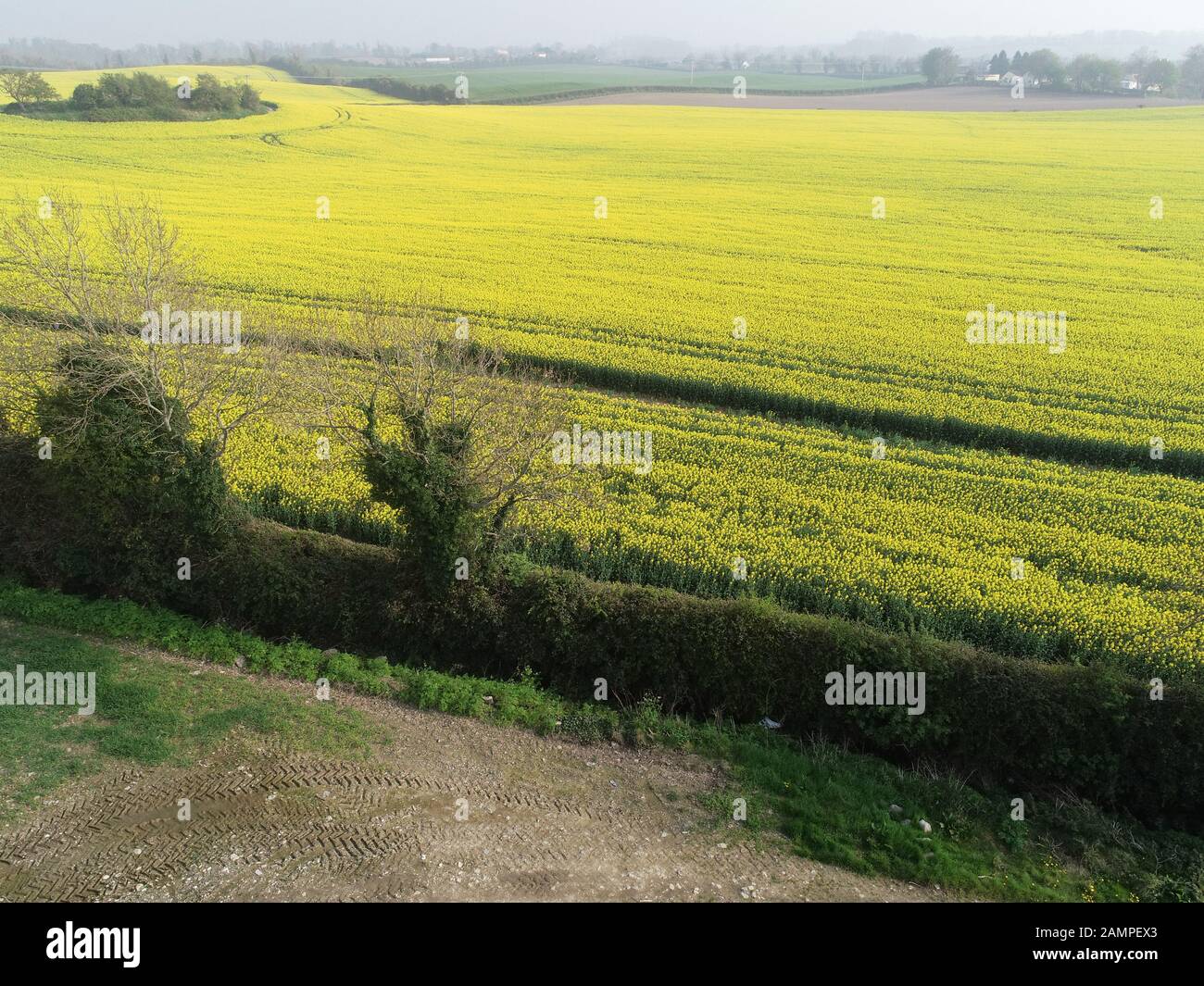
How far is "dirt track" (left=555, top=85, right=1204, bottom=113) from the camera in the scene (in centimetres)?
10581

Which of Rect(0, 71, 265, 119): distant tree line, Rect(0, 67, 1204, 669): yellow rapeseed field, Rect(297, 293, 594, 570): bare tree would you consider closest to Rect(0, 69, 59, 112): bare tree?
Rect(0, 71, 265, 119): distant tree line

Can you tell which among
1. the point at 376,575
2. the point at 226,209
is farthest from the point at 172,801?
the point at 226,209

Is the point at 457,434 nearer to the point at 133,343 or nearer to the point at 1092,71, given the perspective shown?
the point at 133,343

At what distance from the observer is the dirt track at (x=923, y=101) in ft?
347

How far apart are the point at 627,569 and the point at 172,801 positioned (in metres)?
7.88

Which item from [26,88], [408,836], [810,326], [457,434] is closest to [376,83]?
[26,88]

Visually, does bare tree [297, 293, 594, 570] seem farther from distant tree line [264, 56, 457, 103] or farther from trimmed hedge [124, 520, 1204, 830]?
distant tree line [264, 56, 457, 103]

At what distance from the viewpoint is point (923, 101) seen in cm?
11450

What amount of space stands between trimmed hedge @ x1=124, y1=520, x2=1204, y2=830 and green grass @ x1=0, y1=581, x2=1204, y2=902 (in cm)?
41

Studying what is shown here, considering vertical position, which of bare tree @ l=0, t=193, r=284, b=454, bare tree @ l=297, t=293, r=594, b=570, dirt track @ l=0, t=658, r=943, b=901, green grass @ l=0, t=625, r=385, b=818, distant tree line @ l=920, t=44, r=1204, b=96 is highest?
distant tree line @ l=920, t=44, r=1204, b=96

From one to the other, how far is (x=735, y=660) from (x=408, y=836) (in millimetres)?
5058

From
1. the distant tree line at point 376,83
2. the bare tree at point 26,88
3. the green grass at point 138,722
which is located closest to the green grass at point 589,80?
the distant tree line at point 376,83

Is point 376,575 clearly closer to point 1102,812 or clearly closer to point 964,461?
point 1102,812

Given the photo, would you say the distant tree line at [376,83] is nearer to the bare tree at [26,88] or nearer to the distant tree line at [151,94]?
the distant tree line at [151,94]
